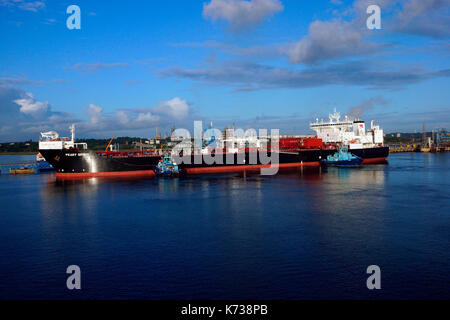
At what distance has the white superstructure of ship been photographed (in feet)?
279

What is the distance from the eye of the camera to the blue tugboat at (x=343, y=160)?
72.8 meters

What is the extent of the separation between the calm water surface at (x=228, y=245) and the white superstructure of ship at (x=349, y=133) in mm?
49321

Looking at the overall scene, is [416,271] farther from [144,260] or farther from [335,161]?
[335,161]

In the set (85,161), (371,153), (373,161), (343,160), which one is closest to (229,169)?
(343,160)

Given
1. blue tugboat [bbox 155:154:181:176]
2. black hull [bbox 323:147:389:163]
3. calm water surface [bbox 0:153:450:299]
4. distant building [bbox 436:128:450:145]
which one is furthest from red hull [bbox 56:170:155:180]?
distant building [bbox 436:128:450:145]

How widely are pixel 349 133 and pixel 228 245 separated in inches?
2926

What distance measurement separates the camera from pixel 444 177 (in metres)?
49.8

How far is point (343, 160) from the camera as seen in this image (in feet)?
240

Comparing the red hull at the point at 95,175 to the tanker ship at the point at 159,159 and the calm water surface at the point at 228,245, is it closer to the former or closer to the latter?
the tanker ship at the point at 159,159

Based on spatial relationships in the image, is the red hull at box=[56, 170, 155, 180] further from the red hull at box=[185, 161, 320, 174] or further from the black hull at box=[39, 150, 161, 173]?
the red hull at box=[185, 161, 320, 174]

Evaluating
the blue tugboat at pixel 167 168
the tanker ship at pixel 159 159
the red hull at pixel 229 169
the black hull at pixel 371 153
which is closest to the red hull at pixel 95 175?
the tanker ship at pixel 159 159
